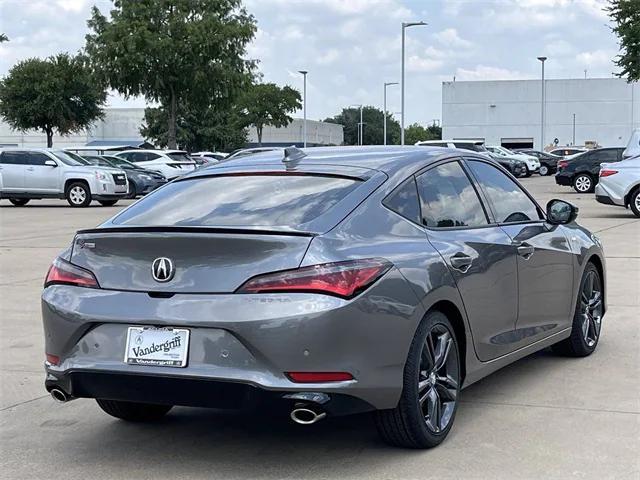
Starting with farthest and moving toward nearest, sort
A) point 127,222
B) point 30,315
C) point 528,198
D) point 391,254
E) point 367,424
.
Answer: point 30,315 < point 528,198 < point 367,424 < point 127,222 < point 391,254

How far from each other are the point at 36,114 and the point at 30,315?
161 feet

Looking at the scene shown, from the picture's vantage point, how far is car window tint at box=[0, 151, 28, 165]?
1047 inches

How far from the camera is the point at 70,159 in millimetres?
26812

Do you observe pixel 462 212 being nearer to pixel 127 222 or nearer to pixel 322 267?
pixel 322 267

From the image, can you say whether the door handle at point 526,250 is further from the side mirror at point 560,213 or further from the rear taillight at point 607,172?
the rear taillight at point 607,172

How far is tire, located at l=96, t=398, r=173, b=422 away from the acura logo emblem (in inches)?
47.2

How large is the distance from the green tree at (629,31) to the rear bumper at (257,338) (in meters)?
35.0

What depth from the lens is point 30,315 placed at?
8.82 meters

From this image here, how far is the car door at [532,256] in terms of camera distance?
5.78 m

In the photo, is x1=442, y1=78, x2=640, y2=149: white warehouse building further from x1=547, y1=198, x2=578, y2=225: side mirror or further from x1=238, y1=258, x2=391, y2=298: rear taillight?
x1=238, y1=258, x2=391, y2=298: rear taillight

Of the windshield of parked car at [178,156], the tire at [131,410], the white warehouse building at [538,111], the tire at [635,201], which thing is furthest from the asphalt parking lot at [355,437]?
the white warehouse building at [538,111]

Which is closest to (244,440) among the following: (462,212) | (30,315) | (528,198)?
(462,212)

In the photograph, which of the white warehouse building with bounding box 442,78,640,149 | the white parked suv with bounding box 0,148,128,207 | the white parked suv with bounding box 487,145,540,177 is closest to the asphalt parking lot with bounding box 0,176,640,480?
the white parked suv with bounding box 0,148,128,207

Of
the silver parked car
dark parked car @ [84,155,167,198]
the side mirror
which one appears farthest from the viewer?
dark parked car @ [84,155,167,198]
